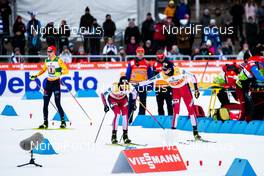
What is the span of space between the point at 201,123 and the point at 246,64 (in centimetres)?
180

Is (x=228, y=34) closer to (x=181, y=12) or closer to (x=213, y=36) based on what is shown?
(x=213, y=36)

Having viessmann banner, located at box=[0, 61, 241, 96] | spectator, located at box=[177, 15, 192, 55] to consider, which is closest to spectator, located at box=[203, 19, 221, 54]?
spectator, located at box=[177, 15, 192, 55]


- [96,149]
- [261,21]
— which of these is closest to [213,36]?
[261,21]

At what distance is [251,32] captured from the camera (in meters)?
35.4

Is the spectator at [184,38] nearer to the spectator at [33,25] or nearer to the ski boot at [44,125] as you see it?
the spectator at [33,25]

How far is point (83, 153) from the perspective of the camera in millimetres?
17984

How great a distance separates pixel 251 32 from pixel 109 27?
556 cm

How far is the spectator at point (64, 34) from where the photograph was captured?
32.9 meters

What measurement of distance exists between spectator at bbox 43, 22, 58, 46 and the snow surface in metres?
8.05

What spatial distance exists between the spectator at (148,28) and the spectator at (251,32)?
3776mm

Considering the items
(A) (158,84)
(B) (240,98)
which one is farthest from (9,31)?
(B) (240,98)

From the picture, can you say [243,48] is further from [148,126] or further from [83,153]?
[83,153]

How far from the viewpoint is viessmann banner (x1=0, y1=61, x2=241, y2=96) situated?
31359 mm

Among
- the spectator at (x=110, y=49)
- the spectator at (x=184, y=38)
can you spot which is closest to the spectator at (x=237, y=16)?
the spectator at (x=184, y=38)
